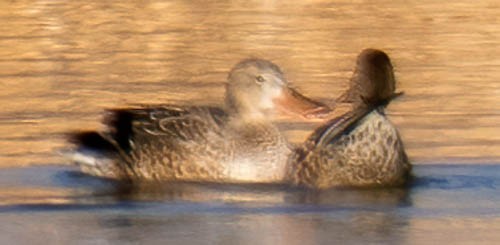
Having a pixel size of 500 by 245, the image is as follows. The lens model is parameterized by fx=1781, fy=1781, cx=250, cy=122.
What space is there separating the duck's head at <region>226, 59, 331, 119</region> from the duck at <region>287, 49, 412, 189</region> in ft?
1.05

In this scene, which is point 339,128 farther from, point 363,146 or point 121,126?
point 121,126

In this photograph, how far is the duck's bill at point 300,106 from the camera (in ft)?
36.9

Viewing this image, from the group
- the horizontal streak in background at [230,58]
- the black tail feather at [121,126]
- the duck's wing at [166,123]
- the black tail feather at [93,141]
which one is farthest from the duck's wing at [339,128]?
the black tail feather at [93,141]

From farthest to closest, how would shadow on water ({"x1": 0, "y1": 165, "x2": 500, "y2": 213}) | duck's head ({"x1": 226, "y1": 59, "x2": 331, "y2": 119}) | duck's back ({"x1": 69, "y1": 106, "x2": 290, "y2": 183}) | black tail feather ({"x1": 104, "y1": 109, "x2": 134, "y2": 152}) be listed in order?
black tail feather ({"x1": 104, "y1": 109, "x2": 134, "y2": 152}) → duck's head ({"x1": 226, "y1": 59, "x2": 331, "y2": 119}) → duck's back ({"x1": 69, "y1": 106, "x2": 290, "y2": 183}) → shadow on water ({"x1": 0, "y1": 165, "x2": 500, "y2": 213})

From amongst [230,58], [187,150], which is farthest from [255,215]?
[230,58]

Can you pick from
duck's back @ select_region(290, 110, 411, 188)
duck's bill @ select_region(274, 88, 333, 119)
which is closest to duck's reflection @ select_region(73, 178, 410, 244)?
duck's back @ select_region(290, 110, 411, 188)

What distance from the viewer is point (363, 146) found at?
1094 centimetres

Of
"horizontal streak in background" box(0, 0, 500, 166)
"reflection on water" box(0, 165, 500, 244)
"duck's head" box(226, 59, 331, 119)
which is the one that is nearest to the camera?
"reflection on water" box(0, 165, 500, 244)

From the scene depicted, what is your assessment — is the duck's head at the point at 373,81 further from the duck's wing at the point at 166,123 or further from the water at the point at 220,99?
the duck's wing at the point at 166,123

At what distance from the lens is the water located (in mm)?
9719

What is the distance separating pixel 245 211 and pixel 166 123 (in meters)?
1.37

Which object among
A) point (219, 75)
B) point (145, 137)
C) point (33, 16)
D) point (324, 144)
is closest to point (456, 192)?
point (324, 144)

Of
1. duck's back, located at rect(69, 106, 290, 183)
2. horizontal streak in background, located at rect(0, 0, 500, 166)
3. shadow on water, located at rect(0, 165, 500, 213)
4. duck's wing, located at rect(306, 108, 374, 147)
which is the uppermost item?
duck's wing, located at rect(306, 108, 374, 147)

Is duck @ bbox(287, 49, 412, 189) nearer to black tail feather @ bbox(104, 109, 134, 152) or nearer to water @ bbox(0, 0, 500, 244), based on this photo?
water @ bbox(0, 0, 500, 244)
